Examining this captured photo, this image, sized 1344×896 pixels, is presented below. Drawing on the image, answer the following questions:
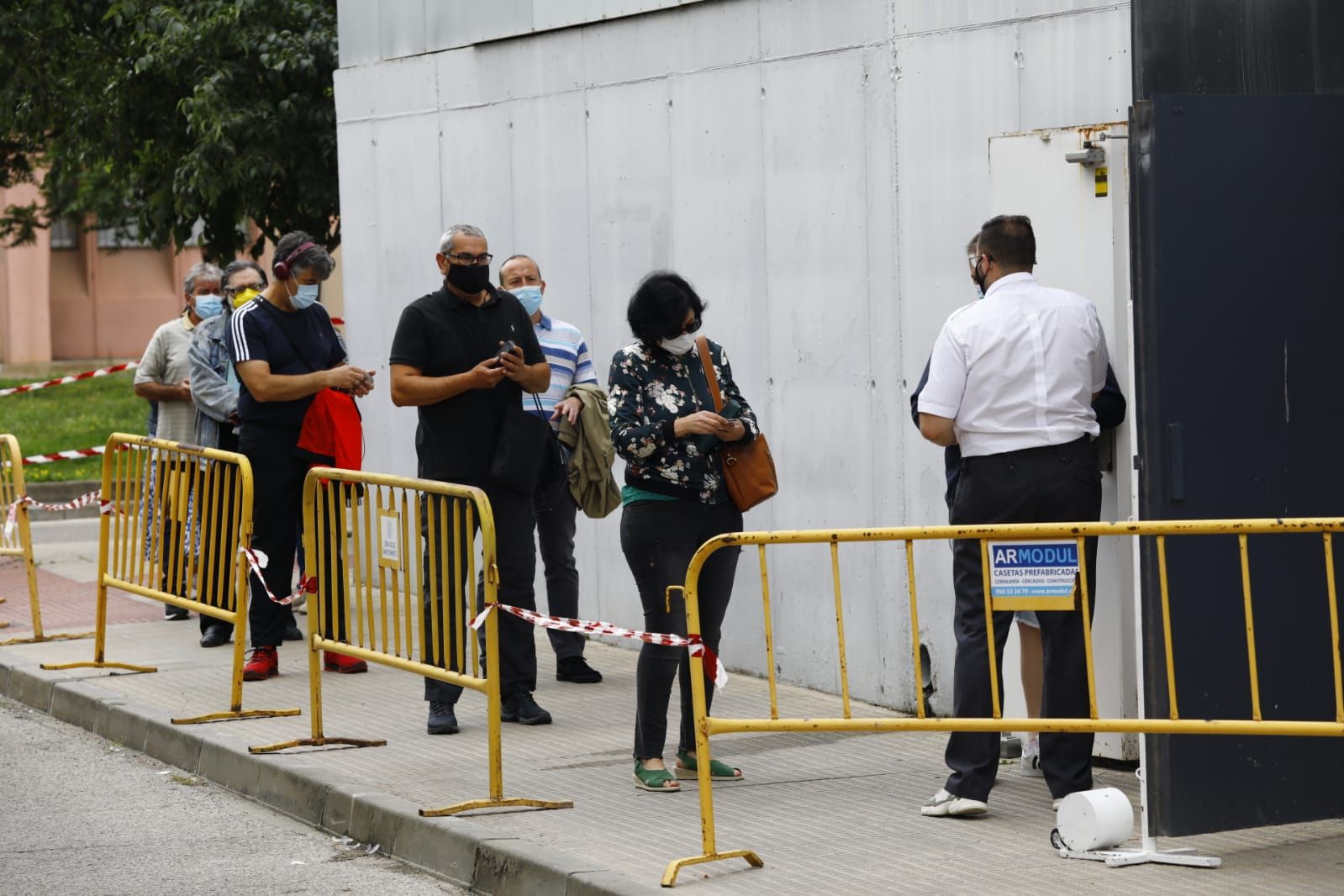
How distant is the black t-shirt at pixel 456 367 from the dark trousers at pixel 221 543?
3.87 feet

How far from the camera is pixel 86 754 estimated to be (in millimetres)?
8492

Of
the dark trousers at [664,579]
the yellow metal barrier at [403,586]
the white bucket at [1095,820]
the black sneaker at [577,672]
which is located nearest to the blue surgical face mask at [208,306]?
the black sneaker at [577,672]

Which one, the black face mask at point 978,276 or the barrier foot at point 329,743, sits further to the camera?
the barrier foot at point 329,743

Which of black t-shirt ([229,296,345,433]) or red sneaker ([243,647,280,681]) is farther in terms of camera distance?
red sneaker ([243,647,280,681])

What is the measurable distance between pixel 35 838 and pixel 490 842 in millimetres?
1792

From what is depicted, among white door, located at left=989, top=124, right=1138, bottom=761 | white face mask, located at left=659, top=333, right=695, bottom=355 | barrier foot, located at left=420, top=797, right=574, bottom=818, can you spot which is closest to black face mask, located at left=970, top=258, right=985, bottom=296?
white door, located at left=989, top=124, right=1138, bottom=761

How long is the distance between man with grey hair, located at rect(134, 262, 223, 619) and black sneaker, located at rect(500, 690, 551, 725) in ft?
13.0

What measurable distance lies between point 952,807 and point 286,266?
4.46m

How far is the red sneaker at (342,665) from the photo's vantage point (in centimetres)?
981

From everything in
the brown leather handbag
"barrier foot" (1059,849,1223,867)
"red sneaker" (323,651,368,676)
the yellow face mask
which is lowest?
"barrier foot" (1059,849,1223,867)

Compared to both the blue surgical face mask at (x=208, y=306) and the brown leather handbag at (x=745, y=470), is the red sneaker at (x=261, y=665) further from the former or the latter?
the brown leather handbag at (x=745, y=470)

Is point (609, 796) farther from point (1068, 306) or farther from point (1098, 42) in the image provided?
point (1098, 42)

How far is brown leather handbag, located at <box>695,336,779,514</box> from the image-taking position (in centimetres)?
Answer: 707

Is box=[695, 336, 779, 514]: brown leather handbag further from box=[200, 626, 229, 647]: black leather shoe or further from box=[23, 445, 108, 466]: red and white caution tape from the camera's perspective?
box=[23, 445, 108, 466]: red and white caution tape
